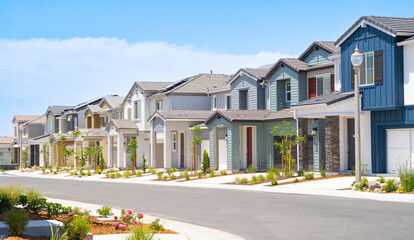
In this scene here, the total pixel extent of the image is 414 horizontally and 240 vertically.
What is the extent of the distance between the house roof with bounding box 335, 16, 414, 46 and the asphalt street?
9.35 metres

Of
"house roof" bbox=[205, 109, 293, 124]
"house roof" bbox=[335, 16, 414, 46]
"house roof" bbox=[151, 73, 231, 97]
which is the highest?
"house roof" bbox=[335, 16, 414, 46]

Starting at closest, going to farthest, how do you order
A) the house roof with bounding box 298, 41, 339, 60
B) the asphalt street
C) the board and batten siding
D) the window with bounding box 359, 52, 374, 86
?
the asphalt street → the window with bounding box 359, 52, 374, 86 → the house roof with bounding box 298, 41, 339, 60 → the board and batten siding

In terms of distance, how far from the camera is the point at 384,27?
26.9 m

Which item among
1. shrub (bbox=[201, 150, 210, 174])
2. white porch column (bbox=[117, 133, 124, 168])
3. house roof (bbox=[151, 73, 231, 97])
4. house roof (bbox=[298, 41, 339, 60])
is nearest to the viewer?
house roof (bbox=[298, 41, 339, 60])

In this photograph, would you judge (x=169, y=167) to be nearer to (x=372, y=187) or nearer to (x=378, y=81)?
(x=378, y=81)

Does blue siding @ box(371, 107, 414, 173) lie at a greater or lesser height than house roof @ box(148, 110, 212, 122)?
lesser

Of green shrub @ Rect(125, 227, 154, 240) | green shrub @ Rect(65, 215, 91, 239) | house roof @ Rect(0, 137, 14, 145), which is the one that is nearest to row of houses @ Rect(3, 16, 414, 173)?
green shrub @ Rect(125, 227, 154, 240)

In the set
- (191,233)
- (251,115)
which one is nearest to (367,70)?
(251,115)

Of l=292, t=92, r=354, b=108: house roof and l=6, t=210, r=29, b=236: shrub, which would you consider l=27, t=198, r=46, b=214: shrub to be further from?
l=292, t=92, r=354, b=108: house roof

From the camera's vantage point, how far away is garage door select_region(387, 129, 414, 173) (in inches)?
1080

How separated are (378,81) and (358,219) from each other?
47.0ft

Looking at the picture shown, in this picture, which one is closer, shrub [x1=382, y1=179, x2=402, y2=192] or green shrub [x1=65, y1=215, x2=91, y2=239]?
green shrub [x1=65, y1=215, x2=91, y2=239]

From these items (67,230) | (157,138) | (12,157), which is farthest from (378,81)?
(12,157)

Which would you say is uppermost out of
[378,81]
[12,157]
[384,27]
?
[384,27]
